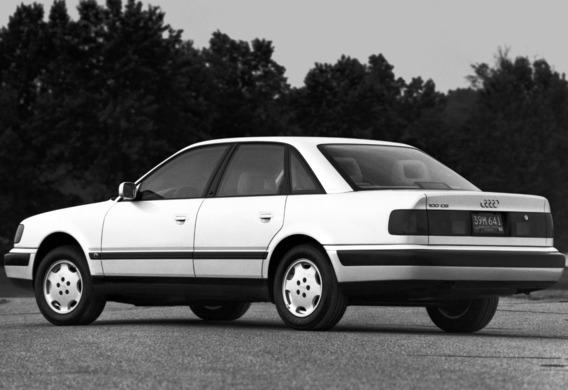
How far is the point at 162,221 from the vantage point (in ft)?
35.3

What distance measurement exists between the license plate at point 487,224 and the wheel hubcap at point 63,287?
12.1 feet

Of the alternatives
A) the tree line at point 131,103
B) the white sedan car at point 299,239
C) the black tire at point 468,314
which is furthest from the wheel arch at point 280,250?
the tree line at point 131,103

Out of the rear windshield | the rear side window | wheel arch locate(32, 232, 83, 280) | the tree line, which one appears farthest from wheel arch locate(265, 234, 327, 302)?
the tree line

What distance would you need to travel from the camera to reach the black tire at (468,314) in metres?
10.6

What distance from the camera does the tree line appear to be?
55.7 metres

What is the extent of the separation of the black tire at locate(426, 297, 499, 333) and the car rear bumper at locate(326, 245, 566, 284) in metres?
0.89

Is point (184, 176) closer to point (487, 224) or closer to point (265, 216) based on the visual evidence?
point (265, 216)

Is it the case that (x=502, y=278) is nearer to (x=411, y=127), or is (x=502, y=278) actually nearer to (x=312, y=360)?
(x=312, y=360)

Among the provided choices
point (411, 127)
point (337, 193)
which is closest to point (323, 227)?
point (337, 193)

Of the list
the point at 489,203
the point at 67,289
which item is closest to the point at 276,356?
the point at 489,203

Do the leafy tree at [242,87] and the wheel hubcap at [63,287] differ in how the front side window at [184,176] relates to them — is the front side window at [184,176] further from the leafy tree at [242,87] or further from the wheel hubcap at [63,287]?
the leafy tree at [242,87]

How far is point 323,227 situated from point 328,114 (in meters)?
61.0

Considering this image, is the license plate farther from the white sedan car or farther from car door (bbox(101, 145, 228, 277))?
car door (bbox(101, 145, 228, 277))

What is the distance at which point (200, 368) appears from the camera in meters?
7.18
